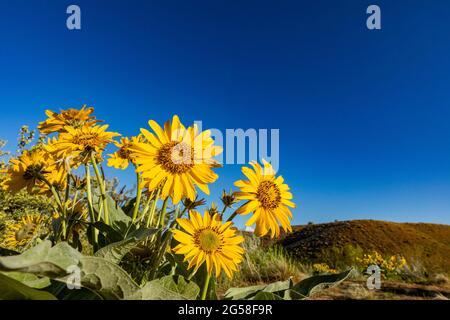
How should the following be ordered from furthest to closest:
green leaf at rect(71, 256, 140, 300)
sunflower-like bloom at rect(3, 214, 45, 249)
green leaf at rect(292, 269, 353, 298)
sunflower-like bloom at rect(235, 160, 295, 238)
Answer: sunflower-like bloom at rect(3, 214, 45, 249), sunflower-like bloom at rect(235, 160, 295, 238), green leaf at rect(292, 269, 353, 298), green leaf at rect(71, 256, 140, 300)

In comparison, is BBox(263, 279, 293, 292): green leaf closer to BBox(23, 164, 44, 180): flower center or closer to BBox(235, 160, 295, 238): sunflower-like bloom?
BBox(235, 160, 295, 238): sunflower-like bloom

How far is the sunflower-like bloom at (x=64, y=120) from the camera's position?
74.5 inches

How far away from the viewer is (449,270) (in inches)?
529

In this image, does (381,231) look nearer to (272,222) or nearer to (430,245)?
(430,245)

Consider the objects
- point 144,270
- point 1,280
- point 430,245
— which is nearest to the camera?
point 1,280

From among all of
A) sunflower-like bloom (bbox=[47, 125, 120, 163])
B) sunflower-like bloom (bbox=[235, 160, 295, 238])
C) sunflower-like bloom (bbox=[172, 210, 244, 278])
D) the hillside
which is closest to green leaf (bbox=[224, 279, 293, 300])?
sunflower-like bloom (bbox=[172, 210, 244, 278])

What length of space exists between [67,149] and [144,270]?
28.8 inches

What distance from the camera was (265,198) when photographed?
1.81 meters

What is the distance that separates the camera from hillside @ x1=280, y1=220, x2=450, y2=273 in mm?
14117

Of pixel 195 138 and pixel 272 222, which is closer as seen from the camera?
pixel 195 138

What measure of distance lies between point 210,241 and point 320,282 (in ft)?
1.87
